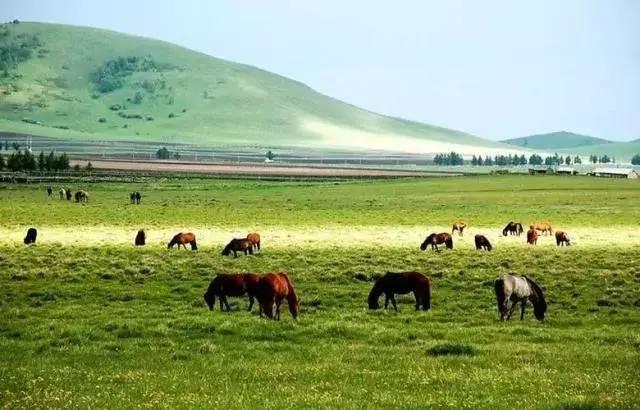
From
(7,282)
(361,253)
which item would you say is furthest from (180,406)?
(361,253)

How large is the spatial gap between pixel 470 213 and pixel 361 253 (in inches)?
1634

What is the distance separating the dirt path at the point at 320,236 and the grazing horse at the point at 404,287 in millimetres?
20312

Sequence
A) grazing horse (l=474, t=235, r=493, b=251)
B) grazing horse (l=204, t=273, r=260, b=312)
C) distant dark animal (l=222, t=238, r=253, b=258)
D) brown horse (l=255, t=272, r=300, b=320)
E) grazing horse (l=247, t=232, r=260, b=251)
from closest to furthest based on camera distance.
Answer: brown horse (l=255, t=272, r=300, b=320) → grazing horse (l=204, t=273, r=260, b=312) → distant dark animal (l=222, t=238, r=253, b=258) → grazing horse (l=247, t=232, r=260, b=251) → grazing horse (l=474, t=235, r=493, b=251)

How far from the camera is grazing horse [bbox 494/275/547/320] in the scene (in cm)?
2284

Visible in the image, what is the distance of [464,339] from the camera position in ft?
65.6

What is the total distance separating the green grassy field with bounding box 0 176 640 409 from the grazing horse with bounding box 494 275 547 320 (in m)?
0.42

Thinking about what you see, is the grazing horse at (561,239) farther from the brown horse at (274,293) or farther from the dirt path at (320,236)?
the brown horse at (274,293)

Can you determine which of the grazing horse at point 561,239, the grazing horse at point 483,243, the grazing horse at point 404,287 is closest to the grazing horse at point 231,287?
the grazing horse at point 404,287

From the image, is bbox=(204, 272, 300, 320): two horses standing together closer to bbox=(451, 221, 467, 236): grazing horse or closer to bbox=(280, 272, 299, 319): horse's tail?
bbox=(280, 272, 299, 319): horse's tail

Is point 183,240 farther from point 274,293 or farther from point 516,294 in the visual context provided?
point 516,294

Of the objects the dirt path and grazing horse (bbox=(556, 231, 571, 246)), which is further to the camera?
grazing horse (bbox=(556, 231, 571, 246))

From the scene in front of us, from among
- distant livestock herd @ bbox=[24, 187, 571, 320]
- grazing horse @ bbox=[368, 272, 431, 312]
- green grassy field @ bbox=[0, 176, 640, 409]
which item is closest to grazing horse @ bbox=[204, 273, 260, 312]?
distant livestock herd @ bbox=[24, 187, 571, 320]

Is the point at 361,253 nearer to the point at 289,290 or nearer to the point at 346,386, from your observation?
the point at 289,290


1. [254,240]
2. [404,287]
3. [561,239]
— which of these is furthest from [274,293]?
[561,239]
